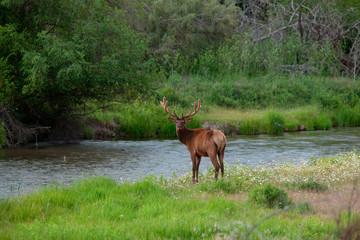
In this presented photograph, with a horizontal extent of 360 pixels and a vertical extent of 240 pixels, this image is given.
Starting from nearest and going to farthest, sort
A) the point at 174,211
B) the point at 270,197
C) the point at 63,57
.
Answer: the point at 174,211
the point at 270,197
the point at 63,57

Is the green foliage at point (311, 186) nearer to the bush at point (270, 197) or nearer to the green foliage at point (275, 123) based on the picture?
the bush at point (270, 197)

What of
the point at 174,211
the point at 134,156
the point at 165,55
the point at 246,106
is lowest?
the point at 134,156

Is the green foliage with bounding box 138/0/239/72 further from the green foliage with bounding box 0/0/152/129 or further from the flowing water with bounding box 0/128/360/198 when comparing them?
the green foliage with bounding box 0/0/152/129

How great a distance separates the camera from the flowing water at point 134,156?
12.2m

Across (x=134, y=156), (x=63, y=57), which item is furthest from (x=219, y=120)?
(x=63, y=57)

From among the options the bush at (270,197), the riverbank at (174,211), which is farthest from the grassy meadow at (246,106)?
the bush at (270,197)

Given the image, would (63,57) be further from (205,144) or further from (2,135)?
(205,144)

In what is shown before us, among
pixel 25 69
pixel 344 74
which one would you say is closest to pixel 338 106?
pixel 344 74

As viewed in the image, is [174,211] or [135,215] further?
[174,211]

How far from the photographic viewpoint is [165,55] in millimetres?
28500

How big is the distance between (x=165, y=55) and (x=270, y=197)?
21.4m

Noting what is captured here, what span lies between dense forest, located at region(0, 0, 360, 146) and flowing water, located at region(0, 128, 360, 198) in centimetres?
178

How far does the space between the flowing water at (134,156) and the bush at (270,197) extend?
10.4ft

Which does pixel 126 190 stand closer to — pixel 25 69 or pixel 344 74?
pixel 25 69
